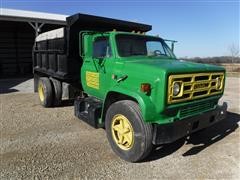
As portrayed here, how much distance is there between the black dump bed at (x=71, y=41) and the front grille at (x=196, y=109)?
11.2ft

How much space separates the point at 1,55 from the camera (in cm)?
2294

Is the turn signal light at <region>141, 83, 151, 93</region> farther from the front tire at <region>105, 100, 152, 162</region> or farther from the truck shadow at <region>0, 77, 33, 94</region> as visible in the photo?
the truck shadow at <region>0, 77, 33, 94</region>

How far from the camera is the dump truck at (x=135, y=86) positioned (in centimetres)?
390

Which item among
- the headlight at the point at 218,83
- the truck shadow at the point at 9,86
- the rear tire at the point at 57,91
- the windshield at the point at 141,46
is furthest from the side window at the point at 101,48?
the truck shadow at the point at 9,86

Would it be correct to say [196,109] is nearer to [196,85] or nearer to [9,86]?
[196,85]

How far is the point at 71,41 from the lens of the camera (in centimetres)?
646

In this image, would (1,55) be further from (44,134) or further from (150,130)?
(150,130)

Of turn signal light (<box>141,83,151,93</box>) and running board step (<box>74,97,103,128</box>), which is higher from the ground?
turn signal light (<box>141,83,151,93</box>)

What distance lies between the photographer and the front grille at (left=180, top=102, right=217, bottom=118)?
417cm

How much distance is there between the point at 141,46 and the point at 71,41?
1979 millimetres

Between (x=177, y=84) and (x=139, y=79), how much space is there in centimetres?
64

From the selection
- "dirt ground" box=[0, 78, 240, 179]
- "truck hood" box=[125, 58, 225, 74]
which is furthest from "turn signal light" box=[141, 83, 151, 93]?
"dirt ground" box=[0, 78, 240, 179]

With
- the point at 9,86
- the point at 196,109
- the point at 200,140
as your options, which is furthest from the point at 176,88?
the point at 9,86

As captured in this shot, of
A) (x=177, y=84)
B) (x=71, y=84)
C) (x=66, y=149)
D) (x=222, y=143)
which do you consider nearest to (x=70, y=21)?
(x=71, y=84)
